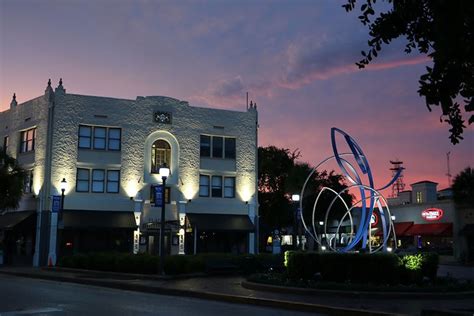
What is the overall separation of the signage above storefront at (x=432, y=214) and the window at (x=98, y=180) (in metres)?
28.9

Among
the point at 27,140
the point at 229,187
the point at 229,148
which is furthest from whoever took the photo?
the point at 229,148

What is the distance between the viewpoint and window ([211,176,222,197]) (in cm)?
4194

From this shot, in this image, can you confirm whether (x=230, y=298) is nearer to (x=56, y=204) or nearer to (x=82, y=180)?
(x=56, y=204)

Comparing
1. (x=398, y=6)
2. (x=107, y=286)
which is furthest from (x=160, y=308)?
(x=398, y=6)

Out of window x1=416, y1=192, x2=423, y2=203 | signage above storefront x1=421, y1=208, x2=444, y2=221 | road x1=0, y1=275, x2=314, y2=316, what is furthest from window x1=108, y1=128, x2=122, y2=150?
window x1=416, y1=192, x2=423, y2=203

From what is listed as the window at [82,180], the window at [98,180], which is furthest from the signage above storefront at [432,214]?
the window at [82,180]

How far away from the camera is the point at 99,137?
129 feet

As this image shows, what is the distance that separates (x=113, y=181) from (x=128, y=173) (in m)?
1.09

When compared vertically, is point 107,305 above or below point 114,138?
below

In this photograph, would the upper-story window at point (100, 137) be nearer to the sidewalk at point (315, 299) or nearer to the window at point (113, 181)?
the window at point (113, 181)

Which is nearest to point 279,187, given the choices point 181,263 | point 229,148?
point 229,148

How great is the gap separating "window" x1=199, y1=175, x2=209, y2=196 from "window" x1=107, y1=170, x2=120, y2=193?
5.75 m

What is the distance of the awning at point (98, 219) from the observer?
36.6 metres

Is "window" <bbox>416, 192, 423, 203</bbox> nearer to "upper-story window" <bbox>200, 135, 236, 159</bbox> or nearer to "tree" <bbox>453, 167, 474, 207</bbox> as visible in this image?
"tree" <bbox>453, 167, 474, 207</bbox>
